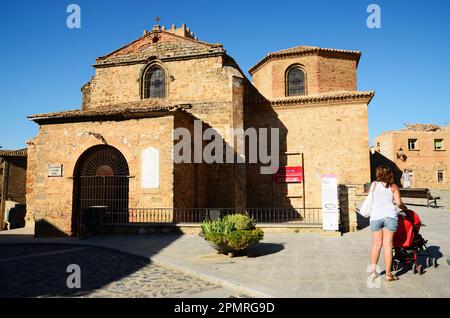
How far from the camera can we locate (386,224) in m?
5.05

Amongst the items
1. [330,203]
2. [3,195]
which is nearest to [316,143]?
[330,203]

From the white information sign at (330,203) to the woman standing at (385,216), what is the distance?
194 inches

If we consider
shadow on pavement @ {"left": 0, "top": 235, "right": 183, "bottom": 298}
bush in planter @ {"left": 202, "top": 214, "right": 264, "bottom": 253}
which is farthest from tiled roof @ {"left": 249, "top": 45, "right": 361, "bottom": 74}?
bush in planter @ {"left": 202, "top": 214, "right": 264, "bottom": 253}

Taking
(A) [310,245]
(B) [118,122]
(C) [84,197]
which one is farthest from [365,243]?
(C) [84,197]

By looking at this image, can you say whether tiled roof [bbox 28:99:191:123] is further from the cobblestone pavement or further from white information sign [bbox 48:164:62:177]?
the cobblestone pavement

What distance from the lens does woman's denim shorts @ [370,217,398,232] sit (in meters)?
5.00

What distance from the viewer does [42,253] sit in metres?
8.73

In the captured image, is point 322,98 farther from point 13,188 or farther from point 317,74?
point 13,188

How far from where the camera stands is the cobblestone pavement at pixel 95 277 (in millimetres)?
5117

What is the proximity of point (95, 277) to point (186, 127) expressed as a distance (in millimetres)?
8644

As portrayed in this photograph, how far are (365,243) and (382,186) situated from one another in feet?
13.4

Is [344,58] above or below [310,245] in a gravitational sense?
above
